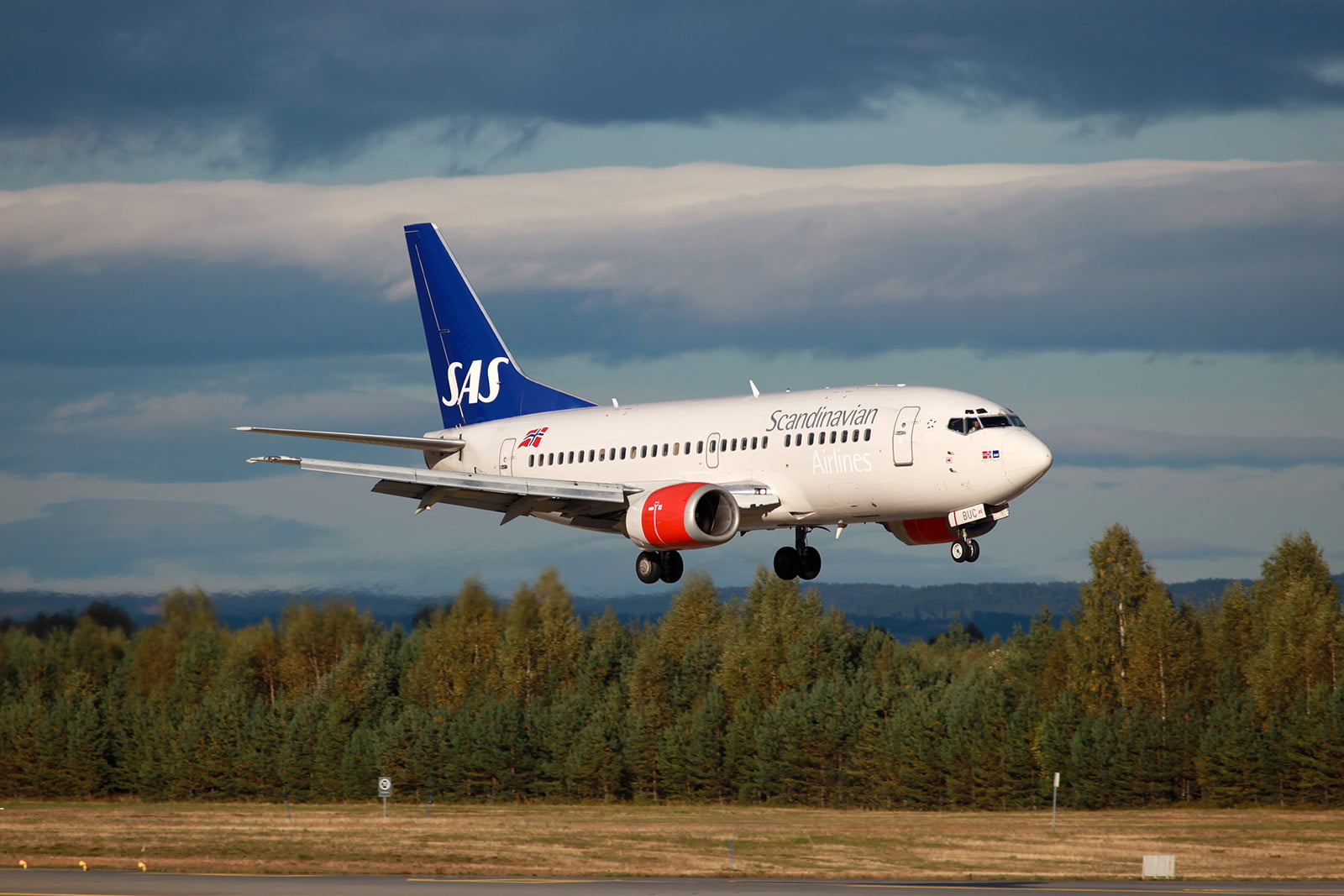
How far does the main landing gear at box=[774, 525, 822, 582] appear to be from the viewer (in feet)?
181

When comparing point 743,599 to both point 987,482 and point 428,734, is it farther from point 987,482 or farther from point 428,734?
point 987,482

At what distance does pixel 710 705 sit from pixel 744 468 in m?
105

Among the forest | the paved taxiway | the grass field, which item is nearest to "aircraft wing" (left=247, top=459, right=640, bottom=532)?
the paved taxiway

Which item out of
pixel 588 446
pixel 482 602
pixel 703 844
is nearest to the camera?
pixel 588 446

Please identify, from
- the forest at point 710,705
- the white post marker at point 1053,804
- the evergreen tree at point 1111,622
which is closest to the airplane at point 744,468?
the white post marker at point 1053,804

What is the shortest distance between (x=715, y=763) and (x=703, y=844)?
160 feet

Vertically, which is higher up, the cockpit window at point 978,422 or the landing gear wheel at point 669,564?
the cockpit window at point 978,422

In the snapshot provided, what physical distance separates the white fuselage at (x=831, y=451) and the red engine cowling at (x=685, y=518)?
1.24 m

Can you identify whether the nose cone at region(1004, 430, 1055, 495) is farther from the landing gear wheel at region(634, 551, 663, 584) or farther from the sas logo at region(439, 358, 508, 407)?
the sas logo at region(439, 358, 508, 407)

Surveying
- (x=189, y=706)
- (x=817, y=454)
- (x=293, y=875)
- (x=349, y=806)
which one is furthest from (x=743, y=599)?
(x=817, y=454)

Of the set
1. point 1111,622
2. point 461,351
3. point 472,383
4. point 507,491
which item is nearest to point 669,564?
point 507,491

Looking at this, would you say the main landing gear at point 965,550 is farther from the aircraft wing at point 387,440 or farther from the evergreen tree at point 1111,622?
the evergreen tree at point 1111,622

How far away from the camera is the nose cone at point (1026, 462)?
4675 centimetres

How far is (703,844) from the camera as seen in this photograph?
104m
